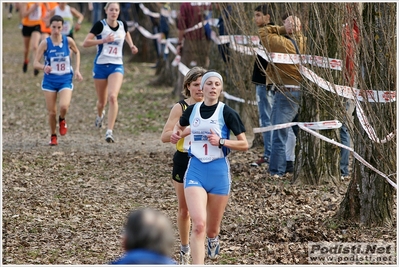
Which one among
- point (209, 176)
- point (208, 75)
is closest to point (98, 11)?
point (208, 75)

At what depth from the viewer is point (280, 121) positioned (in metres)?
9.52

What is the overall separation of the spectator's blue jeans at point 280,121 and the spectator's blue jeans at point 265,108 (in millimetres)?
719

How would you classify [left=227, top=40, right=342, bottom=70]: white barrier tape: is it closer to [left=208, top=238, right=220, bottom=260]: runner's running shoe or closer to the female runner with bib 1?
the female runner with bib 1

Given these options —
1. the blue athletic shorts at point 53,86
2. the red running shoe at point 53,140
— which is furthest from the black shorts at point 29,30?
the blue athletic shorts at point 53,86

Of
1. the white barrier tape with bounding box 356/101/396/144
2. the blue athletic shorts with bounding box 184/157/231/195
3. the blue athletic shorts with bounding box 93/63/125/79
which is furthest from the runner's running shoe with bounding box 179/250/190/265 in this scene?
the blue athletic shorts with bounding box 93/63/125/79

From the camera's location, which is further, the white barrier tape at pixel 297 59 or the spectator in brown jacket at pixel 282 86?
the spectator in brown jacket at pixel 282 86

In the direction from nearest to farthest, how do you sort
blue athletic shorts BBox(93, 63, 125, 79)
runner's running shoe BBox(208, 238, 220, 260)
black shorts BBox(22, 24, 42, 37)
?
1. runner's running shoe BBox(208, 238, 220, 260)
2. blue athletic shorts BBox(93, 63, 125, 79)
3. black shorts BBox(22, 24, 42, 37)

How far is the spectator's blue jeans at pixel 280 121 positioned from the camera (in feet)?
31.1

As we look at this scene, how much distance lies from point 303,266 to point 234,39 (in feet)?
14.8

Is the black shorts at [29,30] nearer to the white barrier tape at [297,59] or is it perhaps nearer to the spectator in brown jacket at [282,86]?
the white barrier tape at [297,59]
